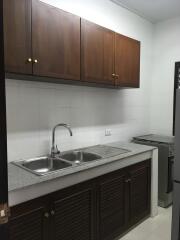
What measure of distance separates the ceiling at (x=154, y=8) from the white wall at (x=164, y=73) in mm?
199

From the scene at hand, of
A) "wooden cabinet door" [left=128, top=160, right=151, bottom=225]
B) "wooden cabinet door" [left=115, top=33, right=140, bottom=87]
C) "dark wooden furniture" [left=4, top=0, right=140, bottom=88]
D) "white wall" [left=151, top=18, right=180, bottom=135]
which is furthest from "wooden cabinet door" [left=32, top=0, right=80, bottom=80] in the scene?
"white wall" [left=151, top=18, right=180, bottom=135]

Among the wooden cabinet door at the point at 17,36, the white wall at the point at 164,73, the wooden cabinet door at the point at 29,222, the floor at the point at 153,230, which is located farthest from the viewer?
the white wall at the point at 164,73

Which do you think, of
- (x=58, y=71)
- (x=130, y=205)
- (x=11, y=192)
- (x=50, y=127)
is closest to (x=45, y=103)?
(x=50, y=127)

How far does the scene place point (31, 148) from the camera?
211 centimetres

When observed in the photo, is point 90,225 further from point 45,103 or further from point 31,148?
point 45,103

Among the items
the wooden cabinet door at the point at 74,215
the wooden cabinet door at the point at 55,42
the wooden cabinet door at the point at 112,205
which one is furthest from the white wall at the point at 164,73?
the wooden cabinet door at the point at 74,215

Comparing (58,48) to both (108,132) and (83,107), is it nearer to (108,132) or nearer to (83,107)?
(83,107)

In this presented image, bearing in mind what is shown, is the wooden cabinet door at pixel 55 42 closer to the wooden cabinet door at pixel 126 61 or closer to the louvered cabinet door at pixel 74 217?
the wooden cabinet door at pixel 126 61

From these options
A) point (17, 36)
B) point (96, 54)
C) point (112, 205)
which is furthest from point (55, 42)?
point (112, 205)

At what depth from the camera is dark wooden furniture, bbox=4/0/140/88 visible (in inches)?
A: 62.1

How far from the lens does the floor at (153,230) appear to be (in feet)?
7.61

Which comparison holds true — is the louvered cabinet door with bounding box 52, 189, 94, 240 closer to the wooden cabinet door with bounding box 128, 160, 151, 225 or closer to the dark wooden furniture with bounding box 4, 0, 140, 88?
the wooden cabinet door with bounding box 128, 160, 151, 225

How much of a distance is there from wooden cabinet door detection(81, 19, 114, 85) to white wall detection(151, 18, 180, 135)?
4.86 ft

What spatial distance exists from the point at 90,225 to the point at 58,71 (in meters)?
1.41
